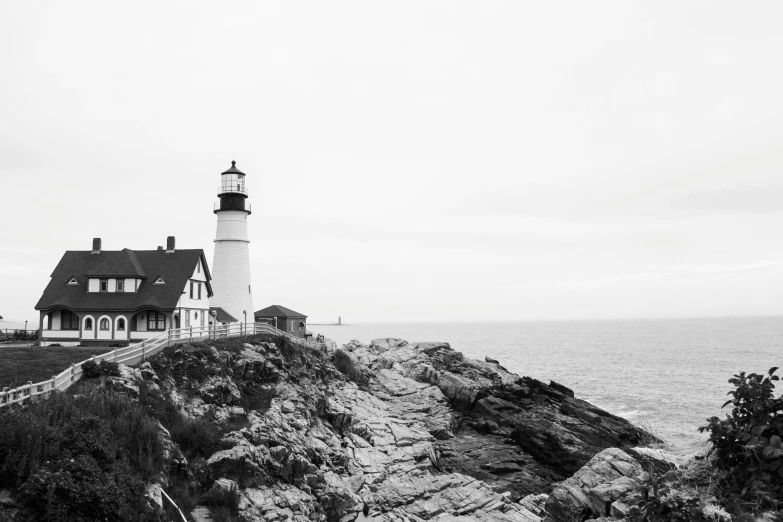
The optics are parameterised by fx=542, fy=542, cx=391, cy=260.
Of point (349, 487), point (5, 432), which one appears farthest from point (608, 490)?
point (5, 432)

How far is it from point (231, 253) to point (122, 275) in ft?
27.3

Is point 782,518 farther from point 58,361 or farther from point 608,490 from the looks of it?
point 58,361

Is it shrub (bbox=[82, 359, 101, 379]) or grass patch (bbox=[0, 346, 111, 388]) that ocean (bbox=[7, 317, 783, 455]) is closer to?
shrub (bbox=[82, 359, 101, 379])

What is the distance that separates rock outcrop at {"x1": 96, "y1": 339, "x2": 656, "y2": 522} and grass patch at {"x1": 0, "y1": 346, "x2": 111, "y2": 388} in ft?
11.2

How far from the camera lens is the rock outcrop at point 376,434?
21.2 metres

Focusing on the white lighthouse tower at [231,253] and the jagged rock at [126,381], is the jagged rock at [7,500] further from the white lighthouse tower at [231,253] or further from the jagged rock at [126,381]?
the white lighthouse tower at [231,253]

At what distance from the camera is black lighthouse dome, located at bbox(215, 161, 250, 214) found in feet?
142

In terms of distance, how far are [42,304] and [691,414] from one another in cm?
4911

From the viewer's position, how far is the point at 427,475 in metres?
26.0

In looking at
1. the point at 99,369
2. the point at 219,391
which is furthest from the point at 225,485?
the point at 219,391

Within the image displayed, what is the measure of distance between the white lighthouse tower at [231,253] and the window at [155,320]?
648 centimetres

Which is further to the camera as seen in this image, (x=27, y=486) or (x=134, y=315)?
(x=134, y=315)

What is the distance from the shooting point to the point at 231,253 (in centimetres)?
4322

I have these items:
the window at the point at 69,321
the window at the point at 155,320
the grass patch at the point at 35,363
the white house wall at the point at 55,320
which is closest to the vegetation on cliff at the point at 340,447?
the grass patch at the point at 35,363
